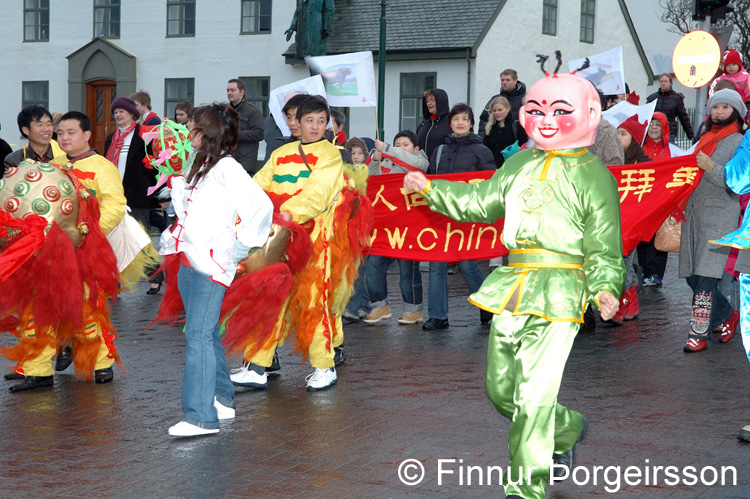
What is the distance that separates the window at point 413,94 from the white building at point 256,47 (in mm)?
32

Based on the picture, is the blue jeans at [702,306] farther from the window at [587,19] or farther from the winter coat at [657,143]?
the window at [587,19]

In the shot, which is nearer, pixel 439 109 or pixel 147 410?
pixel 147 410

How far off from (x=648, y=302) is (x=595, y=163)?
6.90 metres

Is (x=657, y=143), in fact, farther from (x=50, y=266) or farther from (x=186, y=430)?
(x=186, y=430)

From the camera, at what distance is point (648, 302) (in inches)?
438

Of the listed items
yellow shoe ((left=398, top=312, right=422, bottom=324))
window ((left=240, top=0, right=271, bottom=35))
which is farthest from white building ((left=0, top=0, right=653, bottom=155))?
yellow shoe ((left=398, top=312, right=422, bottom=324))

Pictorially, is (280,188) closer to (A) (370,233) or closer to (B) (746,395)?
(A) (370,233)

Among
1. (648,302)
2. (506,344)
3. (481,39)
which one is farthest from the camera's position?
(481,39)

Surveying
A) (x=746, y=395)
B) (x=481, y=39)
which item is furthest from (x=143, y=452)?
(x=481, y=39)

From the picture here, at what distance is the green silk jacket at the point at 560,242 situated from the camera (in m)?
4.44

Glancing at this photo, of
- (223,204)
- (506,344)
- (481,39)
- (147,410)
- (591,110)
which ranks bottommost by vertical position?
(147,410)

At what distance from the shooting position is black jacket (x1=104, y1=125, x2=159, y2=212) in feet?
36.5

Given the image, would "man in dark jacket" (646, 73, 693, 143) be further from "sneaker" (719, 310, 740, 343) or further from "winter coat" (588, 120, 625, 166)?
"sneaker" (719, 310, 740, 343)

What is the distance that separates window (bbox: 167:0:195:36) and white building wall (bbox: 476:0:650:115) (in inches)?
368
